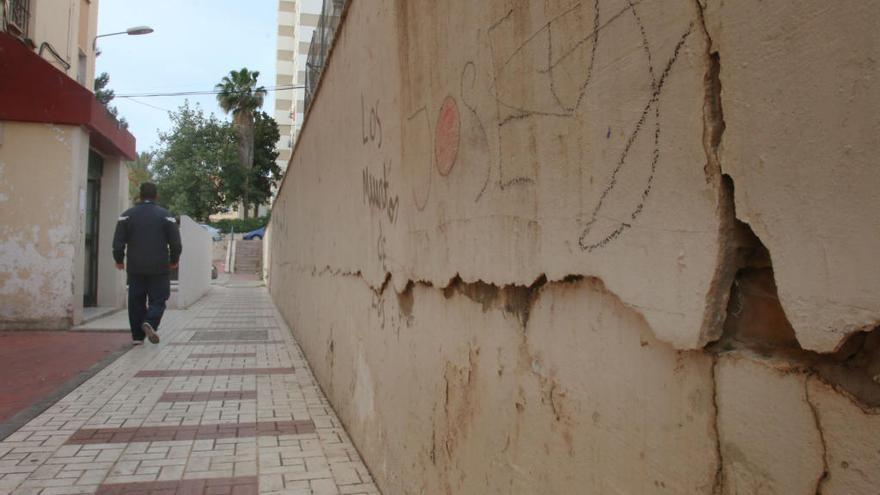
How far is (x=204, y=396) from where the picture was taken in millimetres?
5664

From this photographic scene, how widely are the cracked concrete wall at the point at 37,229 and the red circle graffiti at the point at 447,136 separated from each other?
8147 mm

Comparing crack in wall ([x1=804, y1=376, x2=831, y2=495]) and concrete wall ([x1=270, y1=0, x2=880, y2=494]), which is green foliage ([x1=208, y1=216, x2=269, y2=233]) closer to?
concrete wall ([x1=270, y1=0, x2=880, y2=494])

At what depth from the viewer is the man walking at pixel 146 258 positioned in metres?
8.00

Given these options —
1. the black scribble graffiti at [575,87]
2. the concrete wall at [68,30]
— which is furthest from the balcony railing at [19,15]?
the black scribble graffiti at [575,87]

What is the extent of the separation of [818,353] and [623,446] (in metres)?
0.52

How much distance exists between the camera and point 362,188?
14.2ft

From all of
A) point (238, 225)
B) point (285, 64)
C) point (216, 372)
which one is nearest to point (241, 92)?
point (238, 225)

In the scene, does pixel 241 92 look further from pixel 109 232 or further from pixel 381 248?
pixel 381 248

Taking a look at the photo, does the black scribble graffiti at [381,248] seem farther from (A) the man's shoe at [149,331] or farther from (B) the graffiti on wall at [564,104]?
(A) the man's shoe at [149,331]

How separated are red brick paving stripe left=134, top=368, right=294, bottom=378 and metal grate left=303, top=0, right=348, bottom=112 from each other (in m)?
3.07

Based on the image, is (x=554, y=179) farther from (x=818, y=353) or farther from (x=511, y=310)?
(x=818, y=353)

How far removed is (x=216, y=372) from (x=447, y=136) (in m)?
5.07

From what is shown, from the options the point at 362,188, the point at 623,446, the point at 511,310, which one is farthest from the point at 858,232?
the point at 362,188

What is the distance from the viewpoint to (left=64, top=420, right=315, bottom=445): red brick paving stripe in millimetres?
4344
